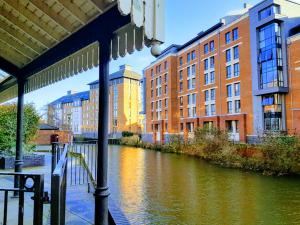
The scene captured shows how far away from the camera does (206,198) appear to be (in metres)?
11.7

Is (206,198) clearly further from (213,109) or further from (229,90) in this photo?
(213,109)

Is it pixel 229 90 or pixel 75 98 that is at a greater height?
pixel 75 98

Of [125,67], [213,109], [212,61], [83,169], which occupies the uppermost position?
[125,67]

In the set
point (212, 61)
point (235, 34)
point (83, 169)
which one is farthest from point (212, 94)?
point (83, 169)

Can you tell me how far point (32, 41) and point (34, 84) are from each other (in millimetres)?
1804

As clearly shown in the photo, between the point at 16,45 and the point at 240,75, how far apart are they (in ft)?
106

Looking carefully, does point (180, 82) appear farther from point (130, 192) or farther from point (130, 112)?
point (130, 192)

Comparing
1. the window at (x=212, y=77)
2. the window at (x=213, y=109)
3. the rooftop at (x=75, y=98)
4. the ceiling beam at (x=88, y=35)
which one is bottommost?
the ceiling beam at (x=88, y=35)

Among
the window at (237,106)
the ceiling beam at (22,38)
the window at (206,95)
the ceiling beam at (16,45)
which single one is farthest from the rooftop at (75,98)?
the ceiling beam at (22,38)

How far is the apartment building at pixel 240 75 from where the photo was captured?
30266 mm

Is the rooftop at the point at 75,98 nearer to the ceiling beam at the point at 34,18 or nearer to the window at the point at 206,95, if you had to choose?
the window at the point at 206,95

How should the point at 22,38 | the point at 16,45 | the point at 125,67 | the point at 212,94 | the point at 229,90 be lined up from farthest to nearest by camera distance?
the point at 125,67, the point at 212,94, the point at 229,90, the point at 16,45, the point at 22,38

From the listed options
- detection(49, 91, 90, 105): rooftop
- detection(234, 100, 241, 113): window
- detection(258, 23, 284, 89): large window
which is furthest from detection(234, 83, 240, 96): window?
→ detection(49, 91, 90, 105): rooftop

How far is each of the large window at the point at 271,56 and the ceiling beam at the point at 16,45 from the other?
28.9 metres
